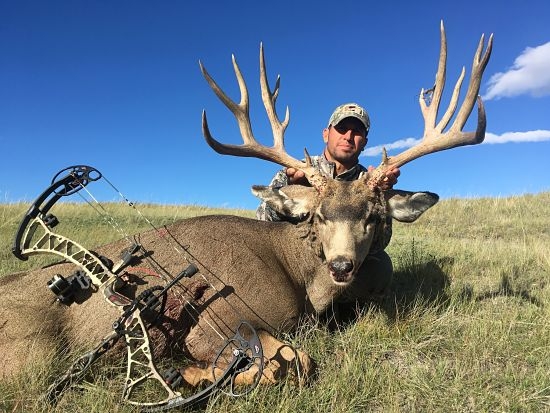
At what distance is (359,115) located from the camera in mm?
5371

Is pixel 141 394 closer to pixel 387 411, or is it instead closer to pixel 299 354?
pixel 299 354

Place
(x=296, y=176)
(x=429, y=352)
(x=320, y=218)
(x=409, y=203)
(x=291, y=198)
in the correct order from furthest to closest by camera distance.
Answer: (x=296, y=176), (x=291, y=198), (x=409, y=203), (x=320, y=218), (x=429, y=352)

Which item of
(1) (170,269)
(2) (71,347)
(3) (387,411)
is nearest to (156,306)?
(1) (170,269)

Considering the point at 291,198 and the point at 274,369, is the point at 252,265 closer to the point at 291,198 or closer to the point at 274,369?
the point at 291,198

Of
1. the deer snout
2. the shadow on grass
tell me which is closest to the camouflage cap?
the shadow on grass

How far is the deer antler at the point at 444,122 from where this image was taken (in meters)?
3.95

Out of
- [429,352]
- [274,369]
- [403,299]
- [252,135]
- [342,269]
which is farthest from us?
[403,299]

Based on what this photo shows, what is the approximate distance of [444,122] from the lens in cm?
435

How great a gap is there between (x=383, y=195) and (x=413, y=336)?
44.3 inches

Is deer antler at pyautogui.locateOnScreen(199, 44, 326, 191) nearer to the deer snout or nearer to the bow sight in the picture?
the deer snout

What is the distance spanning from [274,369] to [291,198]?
1.60 meters

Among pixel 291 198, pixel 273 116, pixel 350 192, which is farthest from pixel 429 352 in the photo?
pixel 273 116

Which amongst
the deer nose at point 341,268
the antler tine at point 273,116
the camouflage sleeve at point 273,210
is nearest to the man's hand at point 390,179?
the deer nose at point 341,268

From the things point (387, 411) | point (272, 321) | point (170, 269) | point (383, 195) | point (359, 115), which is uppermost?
point (359, 115)
